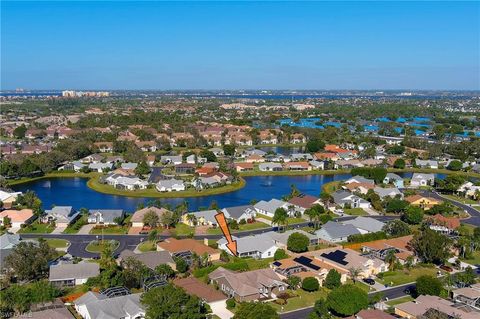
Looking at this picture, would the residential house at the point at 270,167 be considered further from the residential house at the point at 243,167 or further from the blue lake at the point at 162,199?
the blue lake at the point at 162,199

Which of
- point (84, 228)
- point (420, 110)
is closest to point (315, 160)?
point (84, 228)

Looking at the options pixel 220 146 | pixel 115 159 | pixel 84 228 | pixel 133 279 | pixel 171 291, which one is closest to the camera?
pixel 171 291

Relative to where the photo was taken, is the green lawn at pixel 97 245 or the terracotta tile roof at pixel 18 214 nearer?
the green lawn at pixel 97 245

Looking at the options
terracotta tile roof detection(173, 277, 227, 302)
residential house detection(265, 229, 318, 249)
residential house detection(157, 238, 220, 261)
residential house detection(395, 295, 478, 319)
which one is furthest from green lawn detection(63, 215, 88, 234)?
residential house detection(395, 295, 478, 319)

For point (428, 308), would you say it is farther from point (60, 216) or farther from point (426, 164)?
point (426, 164)

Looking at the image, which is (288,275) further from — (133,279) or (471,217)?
(471,217)

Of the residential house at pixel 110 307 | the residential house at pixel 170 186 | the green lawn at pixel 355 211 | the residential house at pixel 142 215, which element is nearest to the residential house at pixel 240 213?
the residential house at pixel 142 215
